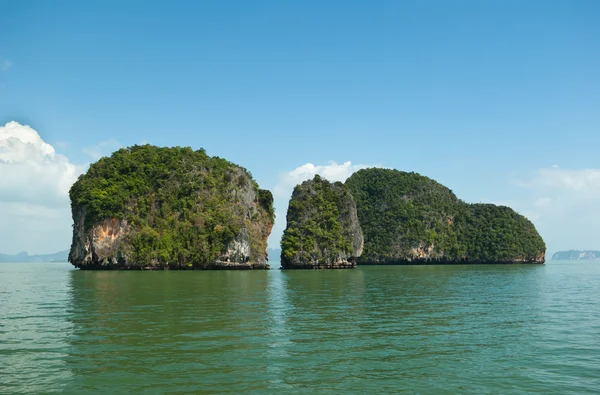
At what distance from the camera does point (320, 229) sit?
92.2 m

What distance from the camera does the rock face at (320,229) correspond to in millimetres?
90250

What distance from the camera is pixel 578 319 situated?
20.5m

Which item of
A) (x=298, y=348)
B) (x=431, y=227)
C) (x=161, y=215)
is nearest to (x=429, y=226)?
(x=431, y=227)

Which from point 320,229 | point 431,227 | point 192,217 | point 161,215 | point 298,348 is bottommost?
point 298,348

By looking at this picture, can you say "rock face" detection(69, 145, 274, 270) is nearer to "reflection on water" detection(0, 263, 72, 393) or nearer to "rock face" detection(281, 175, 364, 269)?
"rock face" detection(281, 175, 364, 269)

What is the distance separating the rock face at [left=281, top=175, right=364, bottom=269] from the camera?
296 feet

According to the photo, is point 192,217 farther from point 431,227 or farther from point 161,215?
point 431,227

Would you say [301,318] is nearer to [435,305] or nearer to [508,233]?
[435,305]

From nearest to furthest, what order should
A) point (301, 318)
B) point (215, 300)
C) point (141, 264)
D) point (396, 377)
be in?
1. point (396, 377)
2. point (301, 318)
3. point (215, 300)
4. point (141, 264)

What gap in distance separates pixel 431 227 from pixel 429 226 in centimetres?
95

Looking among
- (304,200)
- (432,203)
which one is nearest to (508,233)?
(432,203)

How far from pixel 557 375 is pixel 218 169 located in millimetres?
81859

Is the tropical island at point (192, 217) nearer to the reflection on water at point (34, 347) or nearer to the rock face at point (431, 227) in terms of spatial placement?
the rock face at point (431, 227)

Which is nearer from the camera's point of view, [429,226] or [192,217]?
[192,217]
